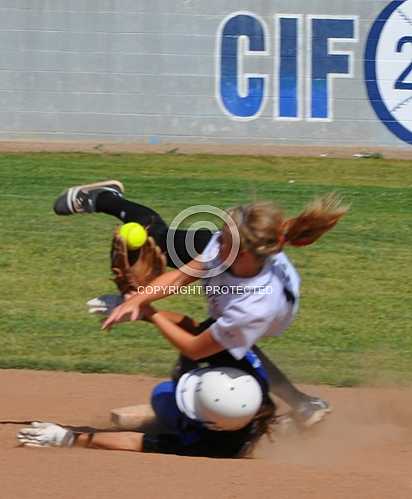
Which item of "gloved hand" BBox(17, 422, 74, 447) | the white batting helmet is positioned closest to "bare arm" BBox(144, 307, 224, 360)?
the white batting helmet

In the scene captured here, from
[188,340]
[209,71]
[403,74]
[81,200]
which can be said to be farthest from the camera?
[209,71]

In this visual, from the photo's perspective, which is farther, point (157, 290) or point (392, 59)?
point (392, 59)

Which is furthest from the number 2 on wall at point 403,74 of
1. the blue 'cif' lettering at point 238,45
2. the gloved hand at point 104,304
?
the gloved hand at point 104,304

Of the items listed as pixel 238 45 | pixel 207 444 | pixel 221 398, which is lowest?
pixel 207 444

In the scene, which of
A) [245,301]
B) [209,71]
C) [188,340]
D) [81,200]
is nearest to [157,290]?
[188,340]

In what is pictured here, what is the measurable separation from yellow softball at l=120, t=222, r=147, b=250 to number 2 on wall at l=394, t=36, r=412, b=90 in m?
11.9

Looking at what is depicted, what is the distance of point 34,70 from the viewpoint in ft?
54.3

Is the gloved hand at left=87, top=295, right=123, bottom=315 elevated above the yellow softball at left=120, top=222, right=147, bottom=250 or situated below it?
below

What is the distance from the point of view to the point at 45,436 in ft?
16.8

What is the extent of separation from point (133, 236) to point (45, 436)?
998 millimetres

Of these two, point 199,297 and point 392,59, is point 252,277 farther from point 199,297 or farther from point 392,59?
point 392,59

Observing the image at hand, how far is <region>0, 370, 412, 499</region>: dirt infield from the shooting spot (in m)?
4.41

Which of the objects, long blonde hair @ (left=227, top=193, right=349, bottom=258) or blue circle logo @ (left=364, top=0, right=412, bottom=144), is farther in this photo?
blue circle logo @ (left=364, top=0, right=412, bottom=144)

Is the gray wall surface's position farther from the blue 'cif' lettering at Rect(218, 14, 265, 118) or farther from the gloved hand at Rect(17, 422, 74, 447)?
the gloved hand at Rect(17, 422, 74, 447)
